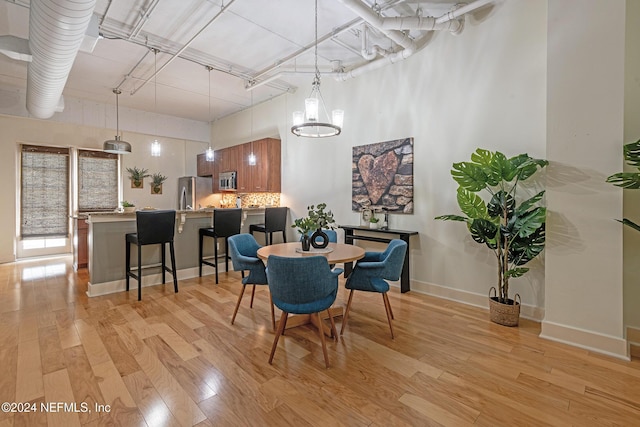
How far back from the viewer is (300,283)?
7.16ft

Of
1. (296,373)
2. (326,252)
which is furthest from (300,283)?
(326,252)

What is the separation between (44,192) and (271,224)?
5.03 m

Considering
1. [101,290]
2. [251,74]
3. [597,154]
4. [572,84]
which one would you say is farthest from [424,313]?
[251,74]

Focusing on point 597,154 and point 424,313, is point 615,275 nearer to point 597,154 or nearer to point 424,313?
point 597,154

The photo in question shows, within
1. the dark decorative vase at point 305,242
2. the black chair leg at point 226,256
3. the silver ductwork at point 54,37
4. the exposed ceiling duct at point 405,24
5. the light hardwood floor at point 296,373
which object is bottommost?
the light hardwood floor at point 296,373

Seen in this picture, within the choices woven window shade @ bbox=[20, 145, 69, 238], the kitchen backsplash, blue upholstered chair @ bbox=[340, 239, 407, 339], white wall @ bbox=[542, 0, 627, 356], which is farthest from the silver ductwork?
white wall @ bbox=[542, 0, 627, 356]

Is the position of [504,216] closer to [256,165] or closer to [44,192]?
[256,165]

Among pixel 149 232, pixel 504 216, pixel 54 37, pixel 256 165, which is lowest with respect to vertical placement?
pixel 149 232

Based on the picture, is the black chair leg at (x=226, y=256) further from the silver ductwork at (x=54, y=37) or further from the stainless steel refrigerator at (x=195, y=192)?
the silver ductwork at (x=54, y=37)

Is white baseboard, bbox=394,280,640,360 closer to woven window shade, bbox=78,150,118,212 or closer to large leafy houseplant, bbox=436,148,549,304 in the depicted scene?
large leafy houseplant, bbox=436,148,549,304

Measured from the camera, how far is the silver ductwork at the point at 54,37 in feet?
7.78

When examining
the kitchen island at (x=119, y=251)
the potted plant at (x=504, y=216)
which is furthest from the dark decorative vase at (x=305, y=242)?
the kitchen island at (x=119, y=251)

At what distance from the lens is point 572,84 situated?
2568 mm

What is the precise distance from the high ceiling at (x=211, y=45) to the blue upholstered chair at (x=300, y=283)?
2.72 metres
